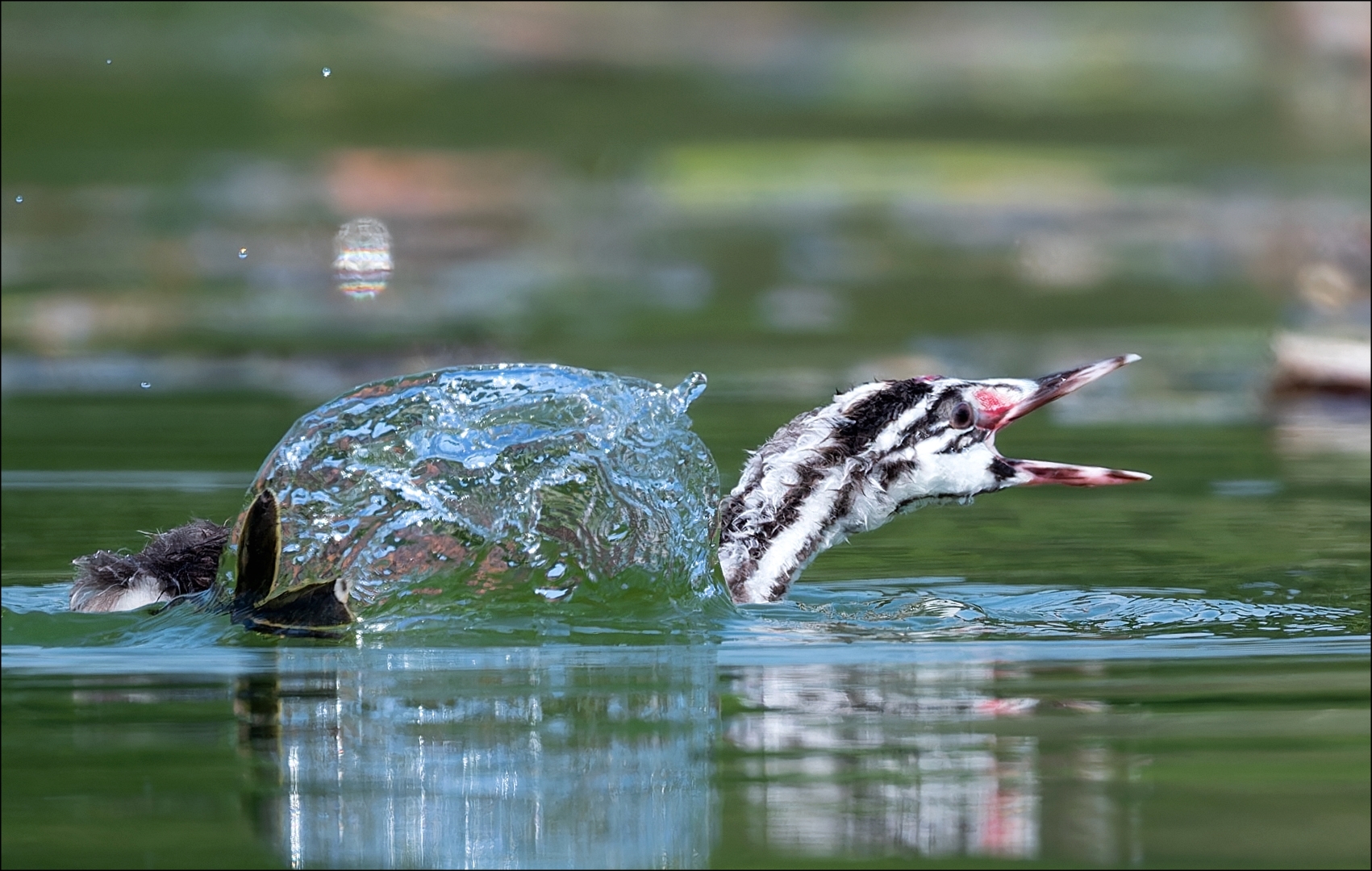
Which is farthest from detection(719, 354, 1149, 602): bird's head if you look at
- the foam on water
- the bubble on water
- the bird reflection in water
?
the bubble on water

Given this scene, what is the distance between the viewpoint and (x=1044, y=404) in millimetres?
7652

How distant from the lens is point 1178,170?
30.7m

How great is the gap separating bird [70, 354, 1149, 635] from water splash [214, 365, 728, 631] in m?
0.25

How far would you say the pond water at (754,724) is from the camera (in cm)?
492

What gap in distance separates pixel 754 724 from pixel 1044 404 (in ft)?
7.07

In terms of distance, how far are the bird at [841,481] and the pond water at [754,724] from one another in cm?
21

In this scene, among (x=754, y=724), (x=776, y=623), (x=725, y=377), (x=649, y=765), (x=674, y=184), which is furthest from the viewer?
(x=674, y=184)

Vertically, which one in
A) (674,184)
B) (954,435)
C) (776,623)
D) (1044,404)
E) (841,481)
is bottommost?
(776,623)

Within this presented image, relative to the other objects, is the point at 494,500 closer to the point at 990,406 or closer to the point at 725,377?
the point at 990,406

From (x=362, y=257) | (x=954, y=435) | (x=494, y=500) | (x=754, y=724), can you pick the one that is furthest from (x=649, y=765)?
(x=362, y=257)

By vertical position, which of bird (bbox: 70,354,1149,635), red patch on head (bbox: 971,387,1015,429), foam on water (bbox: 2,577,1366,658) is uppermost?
red patch on head (bbox: 971,387,1015,429)

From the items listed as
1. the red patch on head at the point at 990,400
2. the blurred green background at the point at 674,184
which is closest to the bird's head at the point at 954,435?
the red patch on head at the point at 990,400

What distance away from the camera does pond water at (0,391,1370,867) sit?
4922mm

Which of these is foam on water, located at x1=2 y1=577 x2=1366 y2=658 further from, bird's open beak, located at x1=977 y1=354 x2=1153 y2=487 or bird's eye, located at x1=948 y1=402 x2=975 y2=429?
bird's eye, located at x1=948 y1=402 x2=975 y2=429
